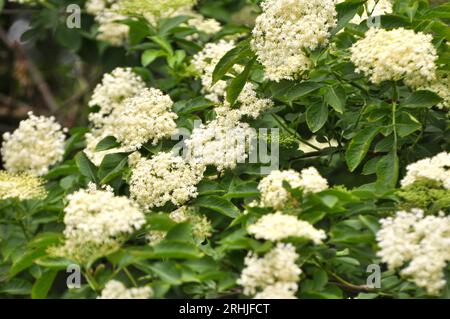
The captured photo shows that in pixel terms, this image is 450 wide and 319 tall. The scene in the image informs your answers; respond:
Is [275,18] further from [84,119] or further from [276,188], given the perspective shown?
[84,119]

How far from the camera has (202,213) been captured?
3695 millimetres

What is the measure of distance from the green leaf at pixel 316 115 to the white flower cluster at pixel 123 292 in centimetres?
120

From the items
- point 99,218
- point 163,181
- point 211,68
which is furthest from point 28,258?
point 211,68

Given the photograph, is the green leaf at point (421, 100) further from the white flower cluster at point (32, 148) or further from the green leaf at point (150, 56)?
the white flower cluster at point (32, 148)

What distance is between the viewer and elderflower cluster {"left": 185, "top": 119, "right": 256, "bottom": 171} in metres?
3.68

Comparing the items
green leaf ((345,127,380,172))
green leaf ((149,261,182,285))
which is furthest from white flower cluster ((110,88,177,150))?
green leaf ((149,261,182,285))

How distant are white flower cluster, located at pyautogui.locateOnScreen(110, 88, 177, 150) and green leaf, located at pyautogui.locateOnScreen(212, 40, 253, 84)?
26 cm

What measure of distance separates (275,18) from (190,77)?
4.86 ft

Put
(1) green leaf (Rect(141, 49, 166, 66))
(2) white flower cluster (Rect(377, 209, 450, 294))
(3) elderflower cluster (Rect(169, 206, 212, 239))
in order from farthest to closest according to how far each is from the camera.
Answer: (1) green leaf (Rect(141, 49, 166, 66))
(3) elderflower cluster (Rect(169, 206, 212, 239))
(2) white flower cluster (Rect(377, 209, 450, 294))

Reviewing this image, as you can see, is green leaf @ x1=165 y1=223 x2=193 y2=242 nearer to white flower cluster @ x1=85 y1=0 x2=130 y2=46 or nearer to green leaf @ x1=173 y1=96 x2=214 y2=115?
green leaf @ x1=173 y1=96 x2=214 y2=115

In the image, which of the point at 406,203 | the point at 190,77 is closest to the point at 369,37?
the point at 406,203

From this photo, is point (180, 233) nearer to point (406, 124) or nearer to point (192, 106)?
point (406, 124)

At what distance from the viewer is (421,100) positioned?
3.60m

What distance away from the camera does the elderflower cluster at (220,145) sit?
3684 mm
